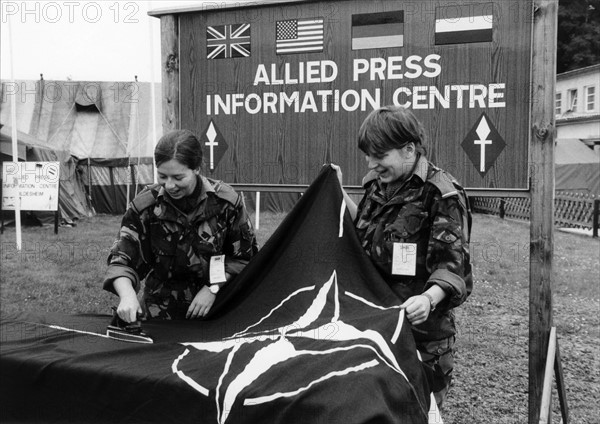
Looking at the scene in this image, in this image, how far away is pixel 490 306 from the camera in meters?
7.07

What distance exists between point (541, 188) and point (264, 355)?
1.78 metres

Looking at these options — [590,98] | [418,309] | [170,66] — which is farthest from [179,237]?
[590,98]

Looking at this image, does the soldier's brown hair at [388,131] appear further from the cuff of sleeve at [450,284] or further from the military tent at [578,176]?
the military tent at [578,176]

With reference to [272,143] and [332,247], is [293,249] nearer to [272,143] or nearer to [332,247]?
[332,247]

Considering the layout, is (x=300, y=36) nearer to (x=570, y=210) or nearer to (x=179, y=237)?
(x=179, y=237)

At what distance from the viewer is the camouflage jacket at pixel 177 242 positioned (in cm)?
297

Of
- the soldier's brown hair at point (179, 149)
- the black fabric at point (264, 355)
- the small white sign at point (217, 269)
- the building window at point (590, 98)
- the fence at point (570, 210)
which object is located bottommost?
the fence at point (570, 210)

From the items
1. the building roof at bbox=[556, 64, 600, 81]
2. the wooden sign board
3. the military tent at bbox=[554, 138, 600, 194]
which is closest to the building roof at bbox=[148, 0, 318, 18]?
the wooden sign board

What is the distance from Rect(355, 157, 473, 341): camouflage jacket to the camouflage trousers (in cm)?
3

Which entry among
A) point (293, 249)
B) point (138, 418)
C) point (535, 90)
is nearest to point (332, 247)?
point (293, 249)

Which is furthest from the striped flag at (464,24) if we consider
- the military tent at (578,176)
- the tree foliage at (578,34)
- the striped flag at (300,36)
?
the tree foliage at (578,34)

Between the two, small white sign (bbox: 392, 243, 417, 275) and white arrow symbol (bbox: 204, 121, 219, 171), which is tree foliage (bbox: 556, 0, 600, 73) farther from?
small white sign (bbox: 392, 243, 417, 275)

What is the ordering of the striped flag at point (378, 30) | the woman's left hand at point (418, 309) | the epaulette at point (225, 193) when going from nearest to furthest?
the woman's left hand at point (418, 309) → the epaulette at point (225, 193) → the striped flag at point (378, 30)

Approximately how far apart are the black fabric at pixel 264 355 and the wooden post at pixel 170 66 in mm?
1445
